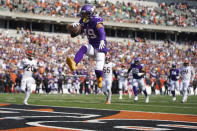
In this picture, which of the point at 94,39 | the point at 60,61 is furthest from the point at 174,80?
the point at 60,61

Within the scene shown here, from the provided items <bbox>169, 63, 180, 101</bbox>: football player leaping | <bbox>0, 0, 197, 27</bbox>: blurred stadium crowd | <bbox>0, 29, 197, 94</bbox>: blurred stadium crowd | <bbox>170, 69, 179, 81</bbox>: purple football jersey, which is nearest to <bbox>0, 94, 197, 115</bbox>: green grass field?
<bbox>169, 63, 180, 101</bbox>: football player leaping

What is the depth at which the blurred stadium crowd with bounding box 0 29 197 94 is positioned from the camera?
25.8 m

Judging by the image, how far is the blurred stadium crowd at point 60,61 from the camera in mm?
25812

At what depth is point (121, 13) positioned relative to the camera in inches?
1684

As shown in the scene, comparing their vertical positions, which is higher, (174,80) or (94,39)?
(94,39)

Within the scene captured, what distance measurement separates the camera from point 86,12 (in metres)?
8.21

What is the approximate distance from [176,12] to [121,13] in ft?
29.9

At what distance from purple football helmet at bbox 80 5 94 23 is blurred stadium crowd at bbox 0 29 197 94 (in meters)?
13.4

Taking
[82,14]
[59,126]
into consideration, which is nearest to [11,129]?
[59,126]

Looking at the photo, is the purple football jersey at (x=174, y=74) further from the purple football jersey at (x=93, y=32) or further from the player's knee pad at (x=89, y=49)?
the player's knee pad at (x=89, y=49)

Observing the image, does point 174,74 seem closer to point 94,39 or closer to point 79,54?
point 94,39

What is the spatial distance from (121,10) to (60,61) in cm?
1627

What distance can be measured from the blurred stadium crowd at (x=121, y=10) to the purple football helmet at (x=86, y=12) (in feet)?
89.4

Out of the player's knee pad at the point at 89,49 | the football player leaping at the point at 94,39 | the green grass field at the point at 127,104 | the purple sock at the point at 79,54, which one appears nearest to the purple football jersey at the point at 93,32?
the football player leaping at the point at 94,39
